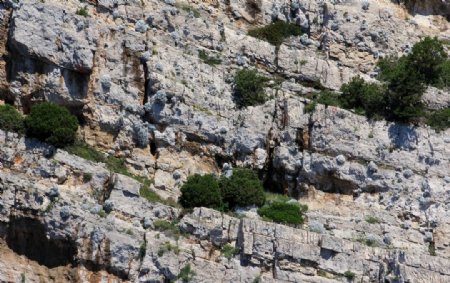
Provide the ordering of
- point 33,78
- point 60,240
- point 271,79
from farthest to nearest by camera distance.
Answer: point 271,79 → point 33,78 → point 60,240

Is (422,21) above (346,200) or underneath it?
above

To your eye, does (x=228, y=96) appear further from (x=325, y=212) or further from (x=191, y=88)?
(x=325, y=212)

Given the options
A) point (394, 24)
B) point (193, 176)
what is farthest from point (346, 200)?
point (394, 24)

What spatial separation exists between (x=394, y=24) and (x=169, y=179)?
44.0 ft

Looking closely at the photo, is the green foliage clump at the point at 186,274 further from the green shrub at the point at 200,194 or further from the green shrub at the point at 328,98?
the green shrub at the point at 328,98

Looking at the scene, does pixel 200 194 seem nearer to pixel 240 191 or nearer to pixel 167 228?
pixel 240 191

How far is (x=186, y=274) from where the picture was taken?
31031 mm

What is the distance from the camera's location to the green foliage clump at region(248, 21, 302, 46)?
40.2 m

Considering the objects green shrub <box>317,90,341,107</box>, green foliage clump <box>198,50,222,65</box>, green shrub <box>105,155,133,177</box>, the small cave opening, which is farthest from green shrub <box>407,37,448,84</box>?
the small cave opening

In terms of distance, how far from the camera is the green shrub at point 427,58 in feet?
130

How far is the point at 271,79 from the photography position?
38.8 m

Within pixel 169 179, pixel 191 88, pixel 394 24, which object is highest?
pixel 394 24

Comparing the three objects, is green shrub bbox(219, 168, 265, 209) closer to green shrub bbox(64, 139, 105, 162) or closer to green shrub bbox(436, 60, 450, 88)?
green shrub bbox(64, 139, 105, 162)

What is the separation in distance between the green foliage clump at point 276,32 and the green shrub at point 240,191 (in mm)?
7329
